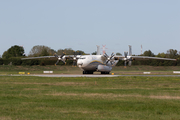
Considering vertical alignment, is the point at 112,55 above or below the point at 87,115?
above

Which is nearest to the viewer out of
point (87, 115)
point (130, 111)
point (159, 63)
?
point (87, 115)

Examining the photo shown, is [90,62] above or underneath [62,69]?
above

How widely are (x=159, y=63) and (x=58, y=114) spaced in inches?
3115

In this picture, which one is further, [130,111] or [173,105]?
[173,105]

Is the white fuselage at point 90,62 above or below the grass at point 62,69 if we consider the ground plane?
above

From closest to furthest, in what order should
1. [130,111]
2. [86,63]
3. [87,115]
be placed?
1. [87,115]
2. [130,111]
3. [86,63]

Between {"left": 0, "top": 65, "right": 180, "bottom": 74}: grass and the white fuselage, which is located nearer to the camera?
the white fuselage

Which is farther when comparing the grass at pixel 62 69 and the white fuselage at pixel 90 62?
the grass at pixel 62 69

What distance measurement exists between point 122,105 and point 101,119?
3.24 meters

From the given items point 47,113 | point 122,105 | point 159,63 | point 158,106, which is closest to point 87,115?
point 47,113

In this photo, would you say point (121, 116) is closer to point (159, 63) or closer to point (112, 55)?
point (112, 55)

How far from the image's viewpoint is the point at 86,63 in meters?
46.1

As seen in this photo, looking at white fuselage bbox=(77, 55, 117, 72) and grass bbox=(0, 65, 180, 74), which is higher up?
white fuselage bbox=(77, 55, 117, 72)

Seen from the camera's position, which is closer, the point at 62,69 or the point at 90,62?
Answer: the point at 90,62
